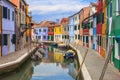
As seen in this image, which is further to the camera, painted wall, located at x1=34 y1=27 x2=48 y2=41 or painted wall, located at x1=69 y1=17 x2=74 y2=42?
painted wall, located at x1=34 y1=27 x2=48 y2=41

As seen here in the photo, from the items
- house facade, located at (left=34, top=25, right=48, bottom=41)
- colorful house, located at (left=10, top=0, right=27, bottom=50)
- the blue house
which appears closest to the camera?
colorful house, located at (left=10, top=0, right=27, bottom=50)

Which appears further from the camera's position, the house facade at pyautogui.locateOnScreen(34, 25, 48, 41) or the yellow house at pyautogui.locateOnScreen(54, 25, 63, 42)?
the house facade at pyautogui.locateOnScreen(34, 25, 48, 41)

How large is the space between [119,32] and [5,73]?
30.9ft

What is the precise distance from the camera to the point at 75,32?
7356 centimetres

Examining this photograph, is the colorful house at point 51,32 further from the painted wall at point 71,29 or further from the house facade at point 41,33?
the painted wall at point 71,29

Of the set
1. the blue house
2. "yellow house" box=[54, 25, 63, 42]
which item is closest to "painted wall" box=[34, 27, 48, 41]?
"yellow house" box=[54, 25, 63, 42]

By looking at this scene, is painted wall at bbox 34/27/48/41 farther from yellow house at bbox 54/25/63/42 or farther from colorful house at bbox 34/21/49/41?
yellow house at bbox 54/25/63/42

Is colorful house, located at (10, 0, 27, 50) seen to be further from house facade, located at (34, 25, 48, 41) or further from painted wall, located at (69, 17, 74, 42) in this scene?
house facade, located at (34, 25, 48, 41)

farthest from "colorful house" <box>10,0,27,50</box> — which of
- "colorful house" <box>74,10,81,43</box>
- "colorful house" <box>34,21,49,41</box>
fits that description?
"colorful house" <box>34,21,49,41</box>

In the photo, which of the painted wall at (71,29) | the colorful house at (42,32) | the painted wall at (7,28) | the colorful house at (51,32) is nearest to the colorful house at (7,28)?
the painted wall at (7,28)

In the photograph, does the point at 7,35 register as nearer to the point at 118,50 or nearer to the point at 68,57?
the point at 68,57

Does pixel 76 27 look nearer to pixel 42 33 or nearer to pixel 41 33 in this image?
pixel 42 33

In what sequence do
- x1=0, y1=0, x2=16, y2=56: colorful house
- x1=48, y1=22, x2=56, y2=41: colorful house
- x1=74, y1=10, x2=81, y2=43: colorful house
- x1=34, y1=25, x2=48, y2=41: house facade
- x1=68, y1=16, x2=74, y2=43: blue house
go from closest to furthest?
x1=0, y1=0, x2=16, y2=56: colorful house → x1=74, y1=10, x2=81, y2=43: colorful house → x1=68, y1=16, x2=74, y2=43: blue house → x1=48, y1=22, x2=56, y2=41: colorful house → x1=34, y1=25, x2=48, y2=41: house facade

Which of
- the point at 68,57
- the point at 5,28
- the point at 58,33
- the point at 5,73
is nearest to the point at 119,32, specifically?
the point at 5,73
